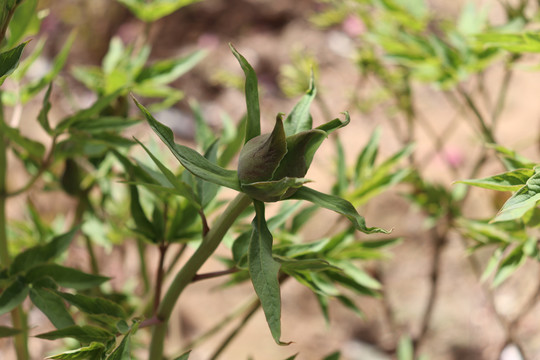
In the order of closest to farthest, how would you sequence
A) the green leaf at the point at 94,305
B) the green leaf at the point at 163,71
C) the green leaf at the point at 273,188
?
the green leaf at the point at 273,188 → the green leaf at the point at 94,305 → the green leaf at the point at 163,71

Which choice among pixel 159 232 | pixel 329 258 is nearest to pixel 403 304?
pixel 329 258

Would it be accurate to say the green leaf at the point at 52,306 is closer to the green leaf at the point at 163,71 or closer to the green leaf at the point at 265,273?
the green leaf at the point at 265,273

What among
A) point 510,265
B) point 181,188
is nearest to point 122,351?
point 181,188

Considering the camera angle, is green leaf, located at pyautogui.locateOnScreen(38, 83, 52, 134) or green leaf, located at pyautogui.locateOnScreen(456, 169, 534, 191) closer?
green leaf, located at pyautogui.locateOnScreen(456, 169, 534, 191)

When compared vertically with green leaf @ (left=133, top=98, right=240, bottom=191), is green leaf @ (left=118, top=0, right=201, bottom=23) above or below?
below

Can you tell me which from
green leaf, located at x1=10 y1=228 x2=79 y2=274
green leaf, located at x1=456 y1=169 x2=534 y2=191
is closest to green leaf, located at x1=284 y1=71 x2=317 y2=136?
green leaf, located at x1=456 y1=169 x2=534 y2=191

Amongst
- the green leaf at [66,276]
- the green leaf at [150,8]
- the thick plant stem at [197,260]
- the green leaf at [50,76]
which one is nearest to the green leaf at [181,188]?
the thick plant stem at [197,260]

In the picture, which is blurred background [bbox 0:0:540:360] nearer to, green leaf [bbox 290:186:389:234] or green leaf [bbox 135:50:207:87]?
green leaf [bbox 135:50:207:87]
